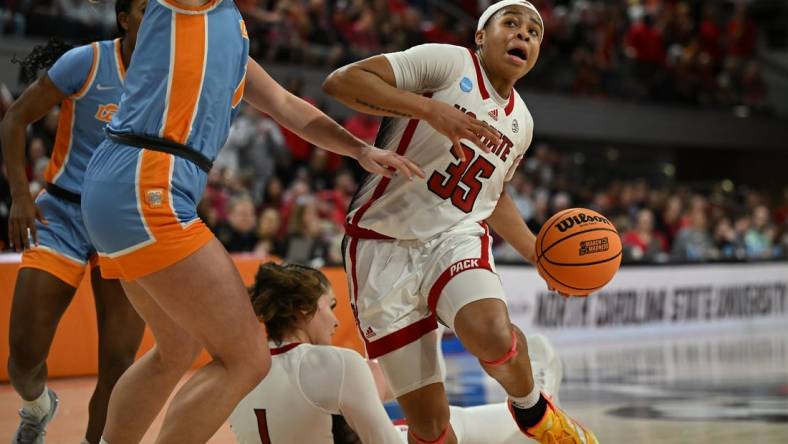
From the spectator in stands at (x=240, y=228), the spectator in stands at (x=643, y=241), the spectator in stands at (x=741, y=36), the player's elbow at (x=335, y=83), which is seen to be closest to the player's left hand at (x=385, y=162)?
the player's elbow at (x=335, y=83)

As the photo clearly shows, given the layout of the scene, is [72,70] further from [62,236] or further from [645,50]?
[645,50]

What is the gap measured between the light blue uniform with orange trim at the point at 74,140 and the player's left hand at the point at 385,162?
1.40 m

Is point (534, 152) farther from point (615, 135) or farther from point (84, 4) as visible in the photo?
point (84, 4)

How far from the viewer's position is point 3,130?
15.5 ft

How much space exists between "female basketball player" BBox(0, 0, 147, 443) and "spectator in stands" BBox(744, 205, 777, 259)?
13.1 metres

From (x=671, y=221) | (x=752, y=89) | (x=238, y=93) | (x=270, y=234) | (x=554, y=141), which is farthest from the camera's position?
(x=752, y=89)

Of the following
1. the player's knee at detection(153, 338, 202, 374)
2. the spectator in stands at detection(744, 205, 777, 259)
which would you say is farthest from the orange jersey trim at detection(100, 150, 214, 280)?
the spectator in stands at detection(744, 205, 777, 259)

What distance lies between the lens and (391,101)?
13.4 feet

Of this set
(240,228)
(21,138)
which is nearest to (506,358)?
(21,138)

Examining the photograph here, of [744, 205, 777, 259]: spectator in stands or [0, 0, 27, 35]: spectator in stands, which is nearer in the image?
[0, 0, 27, 35]: spectator in stands

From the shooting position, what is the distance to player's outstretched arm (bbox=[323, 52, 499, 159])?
396 centimetres

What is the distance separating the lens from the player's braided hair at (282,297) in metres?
4.36

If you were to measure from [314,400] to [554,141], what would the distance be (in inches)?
670

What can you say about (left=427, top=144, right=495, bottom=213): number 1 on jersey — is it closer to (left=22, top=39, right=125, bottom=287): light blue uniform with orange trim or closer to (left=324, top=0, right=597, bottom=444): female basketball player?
(left=324, top=0, right=597, bottom=444): female basketball player
